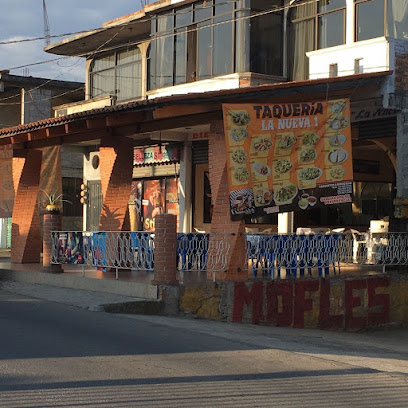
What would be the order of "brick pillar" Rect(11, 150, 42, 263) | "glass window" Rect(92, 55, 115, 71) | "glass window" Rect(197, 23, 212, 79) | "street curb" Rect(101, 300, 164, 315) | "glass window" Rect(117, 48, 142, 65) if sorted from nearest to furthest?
"street curb" Rect(101, 300, 164, 315) < "brick pillar" Rect(11, 150, 42, 263) < "glass window" Rect(197, 23, 212, 79) < "glass window" Rect(117, 48, 142, 65) < "glass window" Rect(92, 55, 115, 71)

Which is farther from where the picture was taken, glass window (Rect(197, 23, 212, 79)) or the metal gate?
the metal gate

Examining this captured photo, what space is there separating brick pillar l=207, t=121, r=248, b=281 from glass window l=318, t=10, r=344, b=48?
6348 mm

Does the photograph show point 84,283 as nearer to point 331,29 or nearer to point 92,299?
point 92,299

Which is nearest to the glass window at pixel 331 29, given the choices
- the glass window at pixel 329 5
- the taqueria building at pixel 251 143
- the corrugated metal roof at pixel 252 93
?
the glass window at pixel 329 5

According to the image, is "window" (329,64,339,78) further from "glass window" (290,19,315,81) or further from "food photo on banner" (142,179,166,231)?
"food photo on banner" (142,179,166,231)

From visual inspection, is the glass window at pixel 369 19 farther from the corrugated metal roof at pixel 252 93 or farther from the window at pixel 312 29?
the corrugated metal roof at pixel 252 93

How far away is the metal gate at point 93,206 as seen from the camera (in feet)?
91.0

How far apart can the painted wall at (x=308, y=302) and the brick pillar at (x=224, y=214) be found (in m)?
0.34

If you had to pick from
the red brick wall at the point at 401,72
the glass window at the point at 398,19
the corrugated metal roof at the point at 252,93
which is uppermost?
the glass window at the point at 398,19

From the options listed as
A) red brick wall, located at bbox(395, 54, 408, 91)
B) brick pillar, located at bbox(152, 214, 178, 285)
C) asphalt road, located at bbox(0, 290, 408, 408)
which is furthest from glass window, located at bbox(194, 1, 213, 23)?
asphalt road, located at bbox(0, 290, 408, 408)

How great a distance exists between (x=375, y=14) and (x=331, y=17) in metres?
1.80

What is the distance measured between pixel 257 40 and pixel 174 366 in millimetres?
13456

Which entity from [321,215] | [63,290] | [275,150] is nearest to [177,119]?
[275,150]

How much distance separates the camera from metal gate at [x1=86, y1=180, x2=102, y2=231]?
27.8 m
